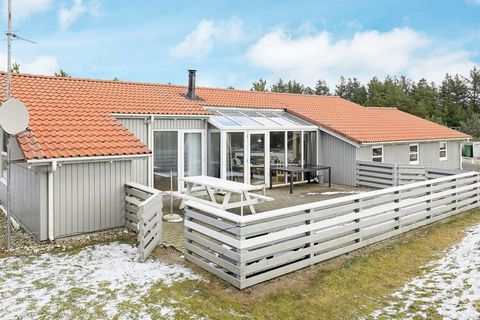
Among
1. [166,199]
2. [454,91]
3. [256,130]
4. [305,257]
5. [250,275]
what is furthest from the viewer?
[454,91]

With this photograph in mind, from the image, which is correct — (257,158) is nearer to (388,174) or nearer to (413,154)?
(388,174)

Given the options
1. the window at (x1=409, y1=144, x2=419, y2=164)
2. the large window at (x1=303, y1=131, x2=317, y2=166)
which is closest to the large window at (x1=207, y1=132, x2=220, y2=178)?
the large window at (x1=303, y1=131, x2=317, y2=166)

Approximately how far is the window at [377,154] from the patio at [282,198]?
2.35 meters

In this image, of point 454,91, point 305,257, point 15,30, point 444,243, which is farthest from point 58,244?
point 454,91

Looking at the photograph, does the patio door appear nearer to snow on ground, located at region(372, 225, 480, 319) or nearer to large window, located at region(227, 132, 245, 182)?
large window, located at region(227, 132, 245, 182)

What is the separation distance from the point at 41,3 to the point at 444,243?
1785 cm

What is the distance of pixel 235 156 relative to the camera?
13.4 m

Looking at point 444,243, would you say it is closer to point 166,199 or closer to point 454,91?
point 166,199

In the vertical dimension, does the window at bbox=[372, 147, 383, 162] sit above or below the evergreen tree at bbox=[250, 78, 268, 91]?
below

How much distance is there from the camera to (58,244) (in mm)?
7547

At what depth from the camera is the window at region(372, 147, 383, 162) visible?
53.2 feet

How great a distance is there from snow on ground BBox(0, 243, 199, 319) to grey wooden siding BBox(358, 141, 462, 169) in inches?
439

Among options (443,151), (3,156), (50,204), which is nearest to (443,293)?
(50,204)

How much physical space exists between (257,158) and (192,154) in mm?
2479
